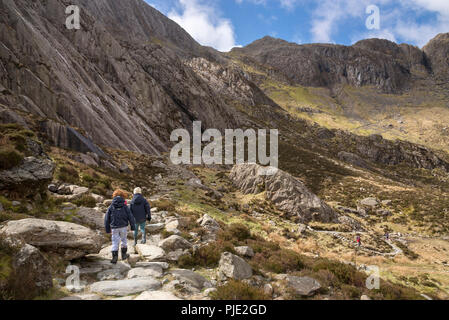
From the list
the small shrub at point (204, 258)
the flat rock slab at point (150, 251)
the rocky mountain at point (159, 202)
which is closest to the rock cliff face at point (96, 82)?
the rocky mountain at point (159, 202)

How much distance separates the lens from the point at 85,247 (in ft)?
24.5

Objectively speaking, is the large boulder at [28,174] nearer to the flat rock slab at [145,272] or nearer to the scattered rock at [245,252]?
the flat rock slab at [145,272]

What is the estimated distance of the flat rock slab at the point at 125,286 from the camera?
6.16 meters

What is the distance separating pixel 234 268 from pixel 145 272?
110 inches

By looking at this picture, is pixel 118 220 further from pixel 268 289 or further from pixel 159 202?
pixel 159 202

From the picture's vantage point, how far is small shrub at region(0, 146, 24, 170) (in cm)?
1021

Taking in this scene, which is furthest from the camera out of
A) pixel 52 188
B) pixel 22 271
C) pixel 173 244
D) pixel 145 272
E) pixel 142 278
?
pixel 52 188

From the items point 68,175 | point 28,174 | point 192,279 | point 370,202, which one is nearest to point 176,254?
point 192,279

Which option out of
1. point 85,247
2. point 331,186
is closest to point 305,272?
point 85,247

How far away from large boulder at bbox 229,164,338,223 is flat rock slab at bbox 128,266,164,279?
1016 inches

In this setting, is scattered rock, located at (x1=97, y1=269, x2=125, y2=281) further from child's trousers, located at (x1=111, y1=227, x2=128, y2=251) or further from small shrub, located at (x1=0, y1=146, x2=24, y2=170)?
small shrub, located at (x1=0, y1=146, x2=24, y2=170)

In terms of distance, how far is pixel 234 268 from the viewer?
7781 mm

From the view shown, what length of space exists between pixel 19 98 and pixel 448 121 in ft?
784

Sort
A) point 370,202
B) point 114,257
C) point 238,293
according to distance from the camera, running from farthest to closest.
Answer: point 370,202 < point 114,257 < point 238,293
